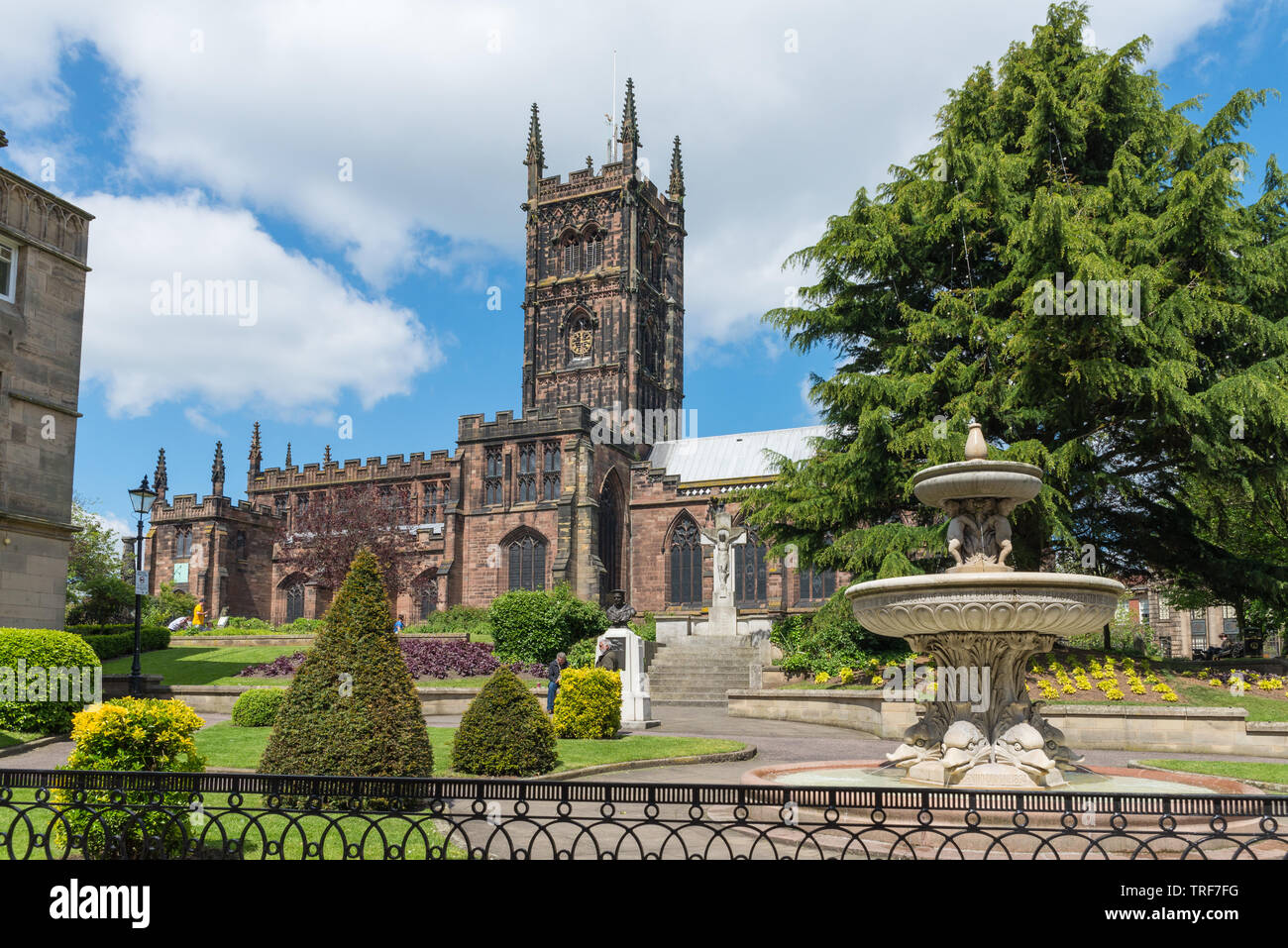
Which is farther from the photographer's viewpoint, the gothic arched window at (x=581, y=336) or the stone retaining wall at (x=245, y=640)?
the gothic arched window at (x=581, y=336)

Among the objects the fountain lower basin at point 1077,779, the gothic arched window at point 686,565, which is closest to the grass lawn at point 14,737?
the fountain lower basin at point 1077,779

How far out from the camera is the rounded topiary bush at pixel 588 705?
16031mm

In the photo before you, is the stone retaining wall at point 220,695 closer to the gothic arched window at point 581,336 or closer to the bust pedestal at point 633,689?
the bust pedestal at point 633,689

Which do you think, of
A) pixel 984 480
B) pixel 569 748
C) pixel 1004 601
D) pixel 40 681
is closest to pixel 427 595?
pixel 40 681

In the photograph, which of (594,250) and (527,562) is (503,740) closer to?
(527,562)

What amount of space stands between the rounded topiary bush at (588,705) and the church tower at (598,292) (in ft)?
137

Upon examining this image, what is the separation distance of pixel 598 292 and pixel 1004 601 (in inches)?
2112

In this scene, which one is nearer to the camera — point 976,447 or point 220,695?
point 976,447

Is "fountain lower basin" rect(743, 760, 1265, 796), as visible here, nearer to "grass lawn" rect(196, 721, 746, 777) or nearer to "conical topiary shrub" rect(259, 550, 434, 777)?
"grass lawn" rect(196, 721, 746, 777)

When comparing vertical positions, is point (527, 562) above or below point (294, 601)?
above

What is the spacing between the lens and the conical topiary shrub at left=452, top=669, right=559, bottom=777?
11758mm

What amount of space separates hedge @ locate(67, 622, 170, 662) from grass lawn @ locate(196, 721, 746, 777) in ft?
50.1

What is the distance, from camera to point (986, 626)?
898 cm
